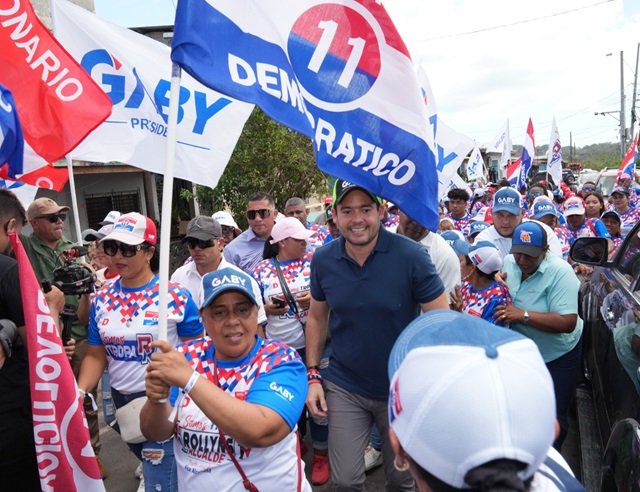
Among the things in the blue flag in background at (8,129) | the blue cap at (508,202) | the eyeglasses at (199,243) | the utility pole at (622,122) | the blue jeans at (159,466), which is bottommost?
the blue jeans at (159,466)

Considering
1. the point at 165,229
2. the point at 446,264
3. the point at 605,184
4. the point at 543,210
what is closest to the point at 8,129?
the point at 165,229

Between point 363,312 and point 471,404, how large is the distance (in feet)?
6.17

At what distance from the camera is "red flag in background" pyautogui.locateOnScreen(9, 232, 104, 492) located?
2.39 meters

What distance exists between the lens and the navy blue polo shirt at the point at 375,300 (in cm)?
276

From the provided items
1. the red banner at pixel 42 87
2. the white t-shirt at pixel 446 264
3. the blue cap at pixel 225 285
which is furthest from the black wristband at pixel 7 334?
the white t-shirt at pixel 446 264

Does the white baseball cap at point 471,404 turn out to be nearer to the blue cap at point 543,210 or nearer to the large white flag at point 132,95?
the large white flag at point 132,95

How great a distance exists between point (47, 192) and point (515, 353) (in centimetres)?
1364

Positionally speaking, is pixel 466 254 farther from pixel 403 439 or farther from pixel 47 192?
pixel 47 192

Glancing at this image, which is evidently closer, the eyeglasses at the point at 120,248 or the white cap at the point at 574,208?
the eyeglasses at the point at 120,248

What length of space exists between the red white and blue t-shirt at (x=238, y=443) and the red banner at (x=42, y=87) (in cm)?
210

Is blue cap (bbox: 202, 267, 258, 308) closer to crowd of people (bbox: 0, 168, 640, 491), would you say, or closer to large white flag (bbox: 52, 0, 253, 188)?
crowd of people (bbox: 0, 168, 640, 491)

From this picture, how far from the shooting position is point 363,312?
2.79 metres

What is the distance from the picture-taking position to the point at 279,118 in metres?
2.60

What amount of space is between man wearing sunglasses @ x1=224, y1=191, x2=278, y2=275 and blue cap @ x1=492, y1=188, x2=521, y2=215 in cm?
222
